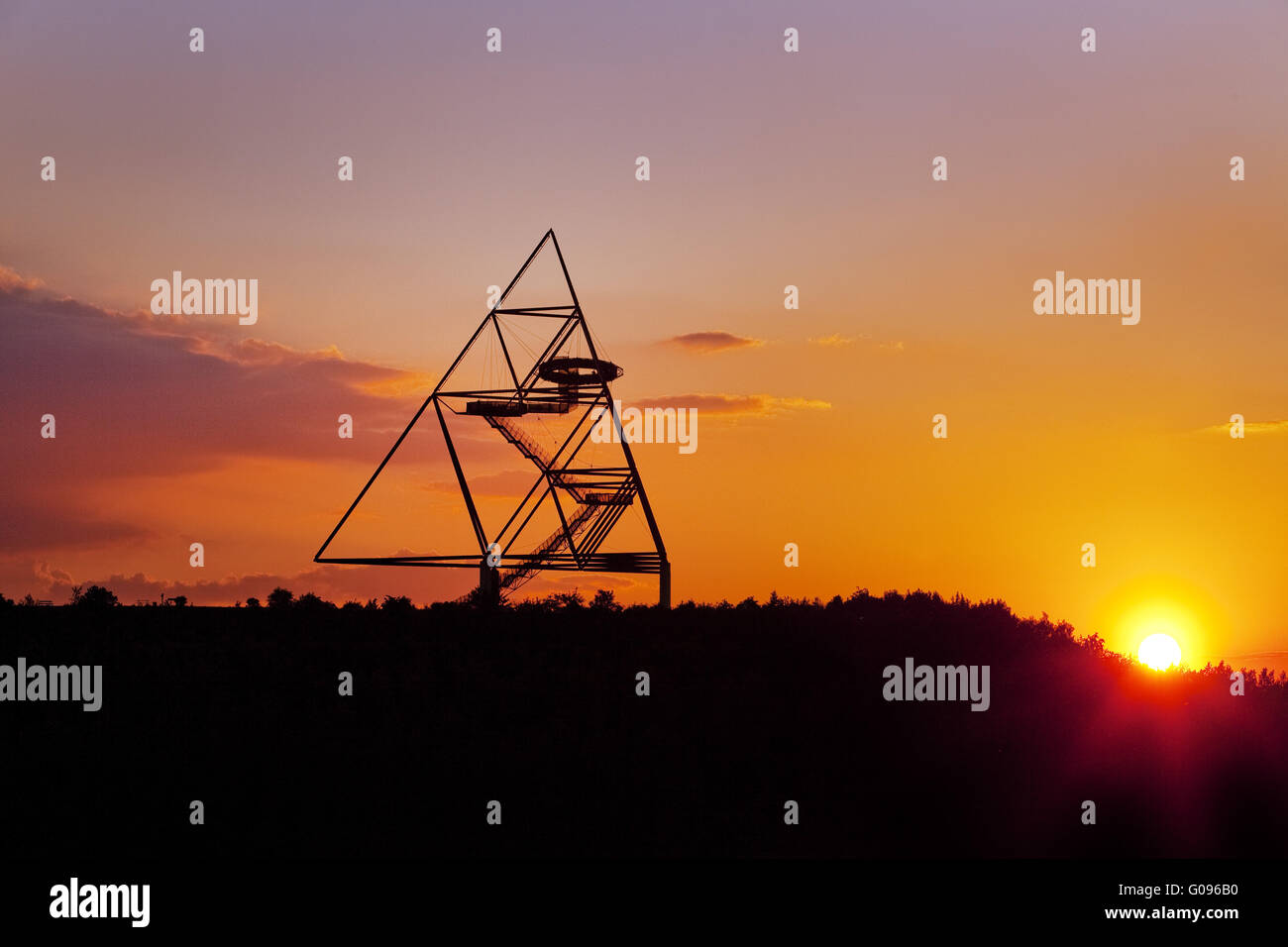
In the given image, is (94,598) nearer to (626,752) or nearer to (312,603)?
(312,603)

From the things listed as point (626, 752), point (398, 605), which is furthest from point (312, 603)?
point (626, 752)

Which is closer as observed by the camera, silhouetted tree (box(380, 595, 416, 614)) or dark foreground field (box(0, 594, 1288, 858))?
dark foreground field (box(0, 594, 1288, 858))

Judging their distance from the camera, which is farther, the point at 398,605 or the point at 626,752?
the point at 398,605

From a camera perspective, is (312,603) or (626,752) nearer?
(626,752)

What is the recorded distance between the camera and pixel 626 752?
2277 cm

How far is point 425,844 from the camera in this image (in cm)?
1978

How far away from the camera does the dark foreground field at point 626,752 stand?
2033 centimetres

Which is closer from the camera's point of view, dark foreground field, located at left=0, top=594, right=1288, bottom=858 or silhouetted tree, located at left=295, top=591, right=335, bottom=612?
dark foreground field, located at left=0, top=594, right=1288, bottom=858

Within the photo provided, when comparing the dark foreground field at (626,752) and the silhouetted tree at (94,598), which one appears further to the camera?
the silhouetted tree at (94,598)

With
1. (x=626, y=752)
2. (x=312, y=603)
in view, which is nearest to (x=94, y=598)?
(x=312, y=603)

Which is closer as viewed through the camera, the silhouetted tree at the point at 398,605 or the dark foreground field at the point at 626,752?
the dark foreground field at the point at 626,752

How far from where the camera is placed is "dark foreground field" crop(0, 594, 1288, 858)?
20.3m
